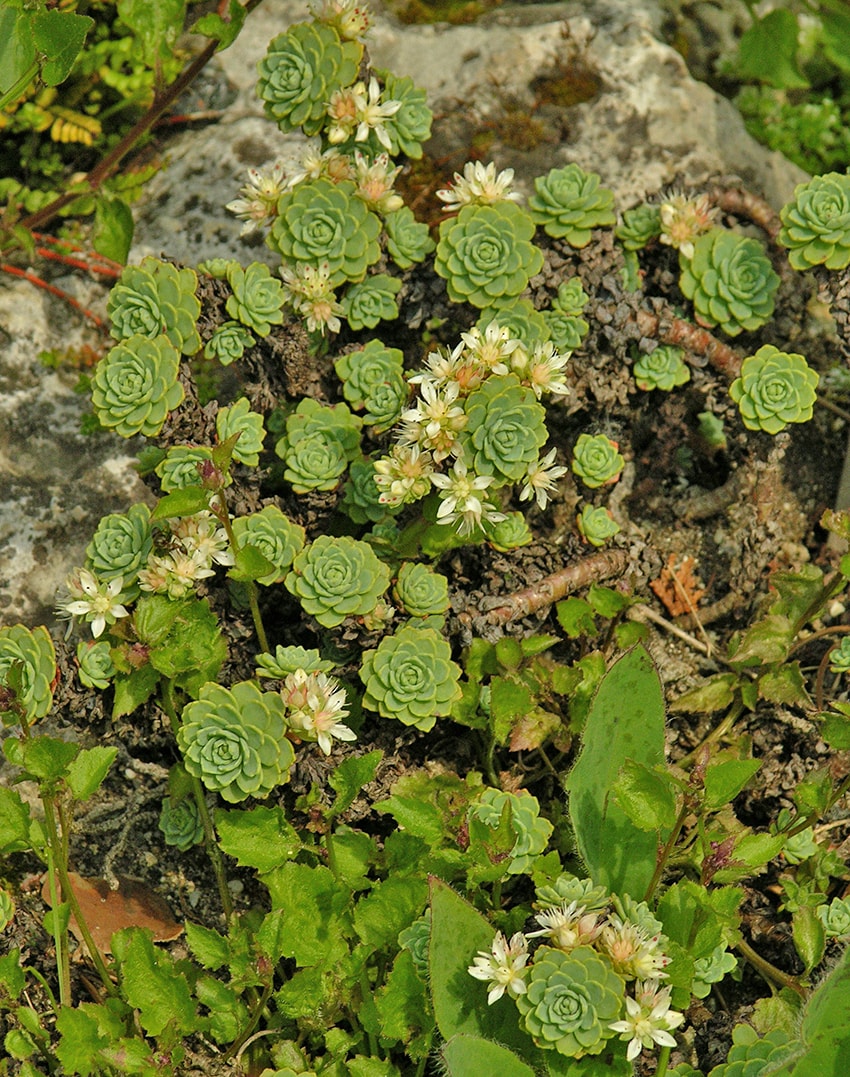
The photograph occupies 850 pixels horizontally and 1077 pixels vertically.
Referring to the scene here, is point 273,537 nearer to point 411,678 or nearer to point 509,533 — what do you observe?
point 411,678

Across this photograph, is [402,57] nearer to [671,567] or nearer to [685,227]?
[685,227]

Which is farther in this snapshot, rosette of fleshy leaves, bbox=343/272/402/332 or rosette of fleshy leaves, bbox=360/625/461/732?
rosette of fleshy leaves, bbox=343/272/402/332

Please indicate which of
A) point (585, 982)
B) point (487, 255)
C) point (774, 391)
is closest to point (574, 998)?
point (585, 982)

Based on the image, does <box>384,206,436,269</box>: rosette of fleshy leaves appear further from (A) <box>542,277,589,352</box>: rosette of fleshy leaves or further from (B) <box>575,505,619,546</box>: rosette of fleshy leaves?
(B) <box>575,505,619,546</box>: rosette of fleshy leaves

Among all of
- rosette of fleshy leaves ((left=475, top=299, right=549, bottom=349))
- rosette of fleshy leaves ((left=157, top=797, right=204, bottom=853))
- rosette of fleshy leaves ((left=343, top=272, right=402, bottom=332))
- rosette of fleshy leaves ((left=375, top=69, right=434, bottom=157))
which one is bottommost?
rosette of fleshy leaves ((left=157, top=797, right=204, bottom=853))

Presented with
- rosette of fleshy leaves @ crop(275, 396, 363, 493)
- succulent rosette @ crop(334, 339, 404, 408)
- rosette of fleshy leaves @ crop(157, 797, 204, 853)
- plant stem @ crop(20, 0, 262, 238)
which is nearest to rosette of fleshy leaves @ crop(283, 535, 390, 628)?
rosette of fleshy leaves @ crop(275, 396, 363, 493)

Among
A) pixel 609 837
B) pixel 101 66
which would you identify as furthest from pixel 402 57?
pixel 609 837

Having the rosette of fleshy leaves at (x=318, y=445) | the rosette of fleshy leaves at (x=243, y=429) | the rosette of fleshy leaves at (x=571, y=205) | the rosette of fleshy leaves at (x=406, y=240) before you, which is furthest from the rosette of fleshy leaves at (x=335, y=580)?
the rosette of fleshy leaves at (x=571, y=205)
